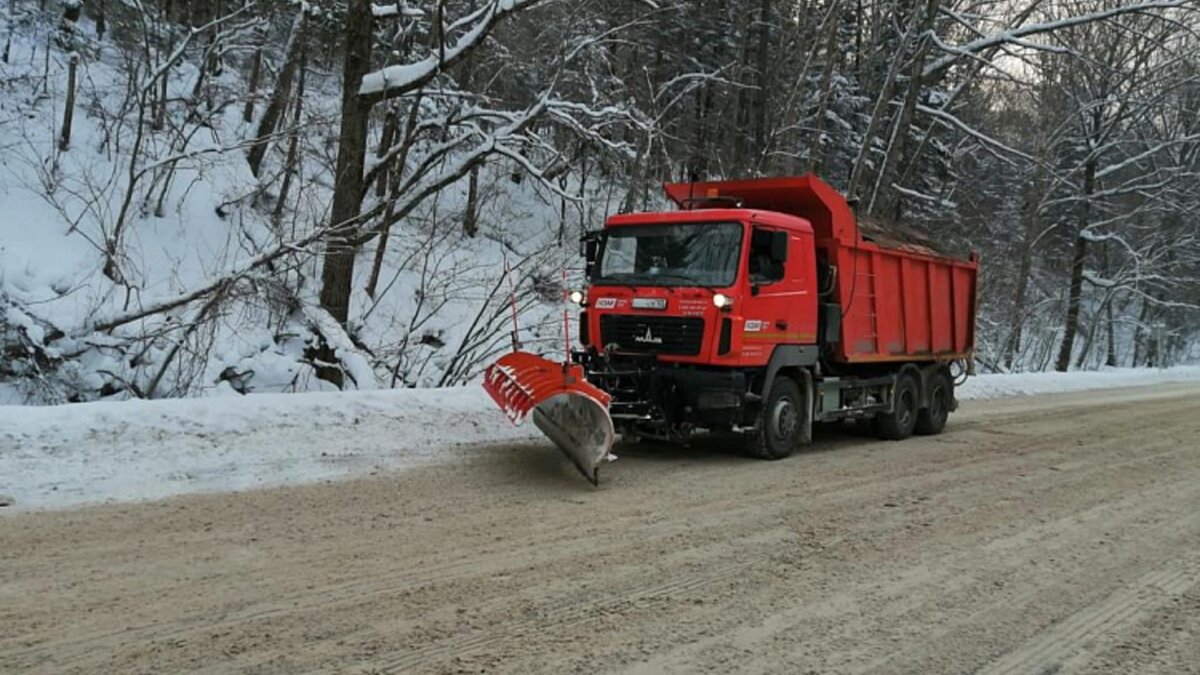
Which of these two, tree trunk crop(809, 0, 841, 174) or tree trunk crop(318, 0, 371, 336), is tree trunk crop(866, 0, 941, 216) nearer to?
tree trunk crop(809, 0, 841, 174)

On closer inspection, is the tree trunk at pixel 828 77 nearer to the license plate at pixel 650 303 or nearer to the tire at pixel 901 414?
the tire at pixel 901 414

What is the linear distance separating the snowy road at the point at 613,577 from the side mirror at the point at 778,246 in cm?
218

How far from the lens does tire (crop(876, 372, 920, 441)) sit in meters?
11.6

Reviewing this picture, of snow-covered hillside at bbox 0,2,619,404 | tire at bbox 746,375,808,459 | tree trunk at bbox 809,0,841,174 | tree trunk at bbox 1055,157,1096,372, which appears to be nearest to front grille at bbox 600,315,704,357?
tire at bbox 746,375,808,459

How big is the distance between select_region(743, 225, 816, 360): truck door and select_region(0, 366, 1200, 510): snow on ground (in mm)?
2834

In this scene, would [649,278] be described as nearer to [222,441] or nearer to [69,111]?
[222,441]

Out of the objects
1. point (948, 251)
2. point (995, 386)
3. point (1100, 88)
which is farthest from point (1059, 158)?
point (948, 251)

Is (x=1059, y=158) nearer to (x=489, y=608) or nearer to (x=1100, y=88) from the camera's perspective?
(x=1100, y=88)

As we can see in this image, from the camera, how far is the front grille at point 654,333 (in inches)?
346

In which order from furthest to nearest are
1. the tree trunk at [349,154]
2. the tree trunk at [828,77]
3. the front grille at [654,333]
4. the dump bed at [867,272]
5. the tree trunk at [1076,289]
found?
the tree trunk at [1076,289] → the tree trunk at [828,77] → the tree trunk at [349,154] → the dump bed at [867,272] → the front grille at [654,333]

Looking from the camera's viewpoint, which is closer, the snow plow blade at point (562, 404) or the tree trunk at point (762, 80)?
the snow plow blade at point (562, 404)

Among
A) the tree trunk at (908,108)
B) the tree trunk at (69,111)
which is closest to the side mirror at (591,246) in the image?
the tree trunk at (908,108)

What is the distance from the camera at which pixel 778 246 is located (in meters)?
8.85

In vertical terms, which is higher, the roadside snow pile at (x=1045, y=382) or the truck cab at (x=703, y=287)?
the truck cab at (x=703, y=287)
